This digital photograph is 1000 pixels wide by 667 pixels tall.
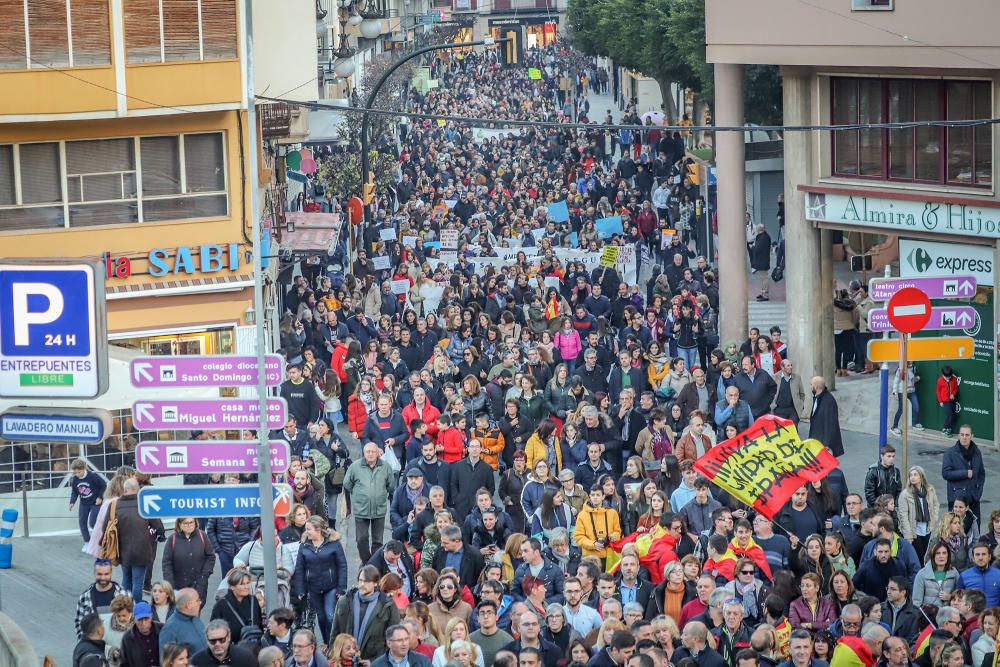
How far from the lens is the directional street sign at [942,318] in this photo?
17750mm

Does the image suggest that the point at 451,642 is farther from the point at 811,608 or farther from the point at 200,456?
the point at 811,608

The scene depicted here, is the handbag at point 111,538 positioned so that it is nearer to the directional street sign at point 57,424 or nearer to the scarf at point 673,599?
the directional street sign at point 57,424

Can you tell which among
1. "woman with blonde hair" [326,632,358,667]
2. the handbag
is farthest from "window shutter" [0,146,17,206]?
"woman with blonde hair" [326,632,358,667]

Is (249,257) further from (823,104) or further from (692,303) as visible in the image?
(823,104)

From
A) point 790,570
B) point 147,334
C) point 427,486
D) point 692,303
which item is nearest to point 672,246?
point 692,303

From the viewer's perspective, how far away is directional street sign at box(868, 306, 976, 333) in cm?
1775

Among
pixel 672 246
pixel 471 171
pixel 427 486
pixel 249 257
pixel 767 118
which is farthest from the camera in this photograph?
pixel 471 171

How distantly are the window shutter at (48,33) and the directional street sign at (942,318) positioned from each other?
40.0 ft

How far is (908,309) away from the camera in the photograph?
687 inches

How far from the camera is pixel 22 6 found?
24.7 m

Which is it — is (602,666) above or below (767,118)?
below

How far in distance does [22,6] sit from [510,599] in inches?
527

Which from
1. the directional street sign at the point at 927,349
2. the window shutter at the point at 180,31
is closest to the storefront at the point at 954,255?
the directional street sign at the point at 927,349

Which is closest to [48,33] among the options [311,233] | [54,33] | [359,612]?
[54,33]
